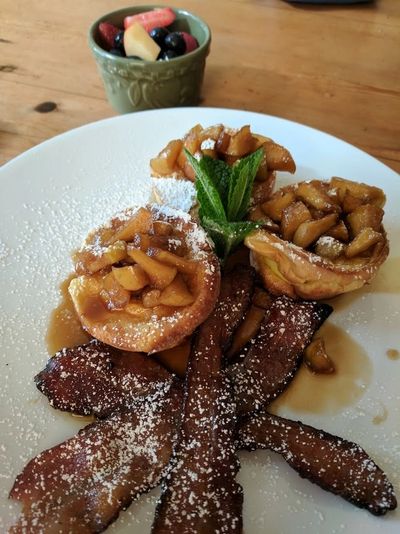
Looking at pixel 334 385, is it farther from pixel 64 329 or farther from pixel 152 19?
pixel 152 19

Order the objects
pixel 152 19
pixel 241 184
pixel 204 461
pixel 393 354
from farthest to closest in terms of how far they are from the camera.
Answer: pixel 152 19
pixel 241 184
pixel 393 354
pixel 204 461

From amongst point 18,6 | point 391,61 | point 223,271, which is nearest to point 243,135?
point 223,271

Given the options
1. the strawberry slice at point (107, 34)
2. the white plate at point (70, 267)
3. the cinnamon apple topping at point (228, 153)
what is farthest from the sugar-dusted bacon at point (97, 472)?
the strawberry slice at point (107, 34)

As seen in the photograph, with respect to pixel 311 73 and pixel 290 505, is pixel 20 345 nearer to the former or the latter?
pixel 290 505

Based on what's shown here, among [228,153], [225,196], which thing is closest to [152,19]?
[228,153]

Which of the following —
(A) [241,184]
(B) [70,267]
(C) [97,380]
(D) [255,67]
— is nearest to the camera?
(C) [97,380]

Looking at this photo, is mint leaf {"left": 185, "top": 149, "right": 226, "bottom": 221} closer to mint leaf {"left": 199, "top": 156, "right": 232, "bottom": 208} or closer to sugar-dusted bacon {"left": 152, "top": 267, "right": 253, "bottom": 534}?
mint leaf {"left": 199, "top": 156, "right": 232, "bottom": 208}
